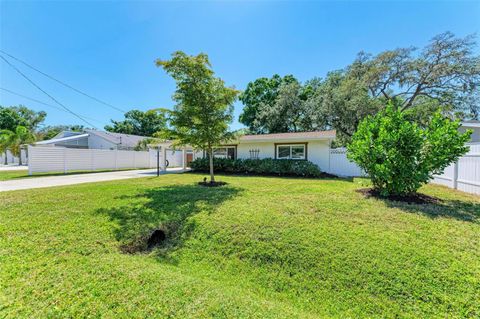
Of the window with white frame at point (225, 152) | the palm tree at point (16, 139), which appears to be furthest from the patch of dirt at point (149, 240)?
the palm tree at point (16, 139)

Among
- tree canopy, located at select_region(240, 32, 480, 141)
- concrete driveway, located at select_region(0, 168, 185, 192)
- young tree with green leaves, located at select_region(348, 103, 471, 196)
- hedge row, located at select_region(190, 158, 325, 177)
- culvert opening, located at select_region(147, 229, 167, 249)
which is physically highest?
tree canopy, located at select_region(240, 32, 480, 141)

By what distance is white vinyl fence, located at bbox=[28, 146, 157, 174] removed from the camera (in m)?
14.0

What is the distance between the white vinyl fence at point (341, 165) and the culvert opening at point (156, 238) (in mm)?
11051

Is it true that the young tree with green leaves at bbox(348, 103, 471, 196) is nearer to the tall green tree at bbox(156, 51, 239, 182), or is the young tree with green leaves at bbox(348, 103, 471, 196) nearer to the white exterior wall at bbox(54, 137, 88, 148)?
the tall green tree at bbox(156, 51, 239, 182)

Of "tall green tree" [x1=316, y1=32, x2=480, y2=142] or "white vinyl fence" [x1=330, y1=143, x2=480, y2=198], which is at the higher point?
"tall green tree" [x1=316, y1=32, x2=480, y2=142]

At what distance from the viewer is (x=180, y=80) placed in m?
8.48

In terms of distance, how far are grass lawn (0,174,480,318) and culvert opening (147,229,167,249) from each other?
15 centimetres

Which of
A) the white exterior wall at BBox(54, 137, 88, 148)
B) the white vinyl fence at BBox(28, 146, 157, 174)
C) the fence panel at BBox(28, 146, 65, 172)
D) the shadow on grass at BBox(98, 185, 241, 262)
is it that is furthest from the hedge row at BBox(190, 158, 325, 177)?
the white exterior wall at BBox(54, 137, 88, 148)

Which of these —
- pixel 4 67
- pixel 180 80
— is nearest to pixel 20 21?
pixel 4 67

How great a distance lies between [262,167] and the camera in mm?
13344

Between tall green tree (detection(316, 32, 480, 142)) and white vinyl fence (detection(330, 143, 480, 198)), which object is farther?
tall green tree (detection(316, 32, 480, 142))

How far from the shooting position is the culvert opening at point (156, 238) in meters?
4.42

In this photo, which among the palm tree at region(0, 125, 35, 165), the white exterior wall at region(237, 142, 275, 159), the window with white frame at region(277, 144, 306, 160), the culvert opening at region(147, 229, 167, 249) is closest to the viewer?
the culvert opening at region(147, 229, 167, 249)

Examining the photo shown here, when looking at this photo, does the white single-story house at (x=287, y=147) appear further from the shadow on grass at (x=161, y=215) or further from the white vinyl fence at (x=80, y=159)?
the white vinyl fence at (x=80, y=159)
